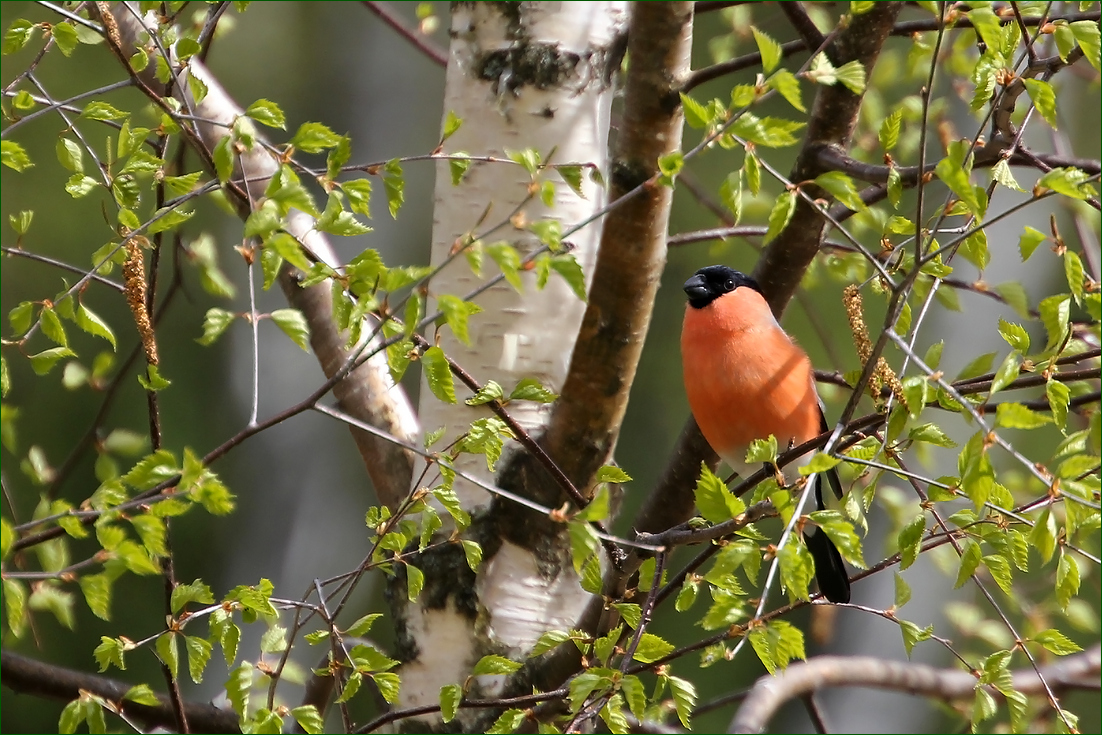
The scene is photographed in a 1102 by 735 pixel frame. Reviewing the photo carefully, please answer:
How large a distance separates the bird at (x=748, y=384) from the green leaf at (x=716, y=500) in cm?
105

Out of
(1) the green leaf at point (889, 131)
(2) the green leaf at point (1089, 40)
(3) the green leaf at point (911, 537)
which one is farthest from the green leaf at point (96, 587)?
(2) the green leaf at point (1089, 40)

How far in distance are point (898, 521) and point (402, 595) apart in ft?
4.17

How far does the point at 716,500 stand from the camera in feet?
3.28

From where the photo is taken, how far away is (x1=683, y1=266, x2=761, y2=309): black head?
7.65 feet

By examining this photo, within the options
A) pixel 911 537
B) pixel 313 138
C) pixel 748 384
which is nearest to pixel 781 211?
pixel 911 537

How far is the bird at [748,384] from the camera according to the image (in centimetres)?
207

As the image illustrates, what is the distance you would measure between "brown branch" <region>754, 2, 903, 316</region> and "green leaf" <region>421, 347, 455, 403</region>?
2.23 feet

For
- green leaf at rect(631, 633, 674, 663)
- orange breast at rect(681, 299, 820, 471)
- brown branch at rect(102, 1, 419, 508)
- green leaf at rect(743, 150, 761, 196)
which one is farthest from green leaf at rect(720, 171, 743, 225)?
brown branch at rect(102, 1, 419, 508)

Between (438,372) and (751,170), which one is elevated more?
(751,170)

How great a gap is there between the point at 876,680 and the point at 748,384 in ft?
2.59

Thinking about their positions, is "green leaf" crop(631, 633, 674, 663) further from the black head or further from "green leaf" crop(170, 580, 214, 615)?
the black head

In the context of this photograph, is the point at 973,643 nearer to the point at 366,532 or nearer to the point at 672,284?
the point at 672,284

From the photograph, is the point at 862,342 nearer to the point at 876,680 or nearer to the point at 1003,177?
the point at 1003,177

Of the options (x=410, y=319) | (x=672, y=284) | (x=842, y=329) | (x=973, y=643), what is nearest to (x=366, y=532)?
(x=672, y=284)
